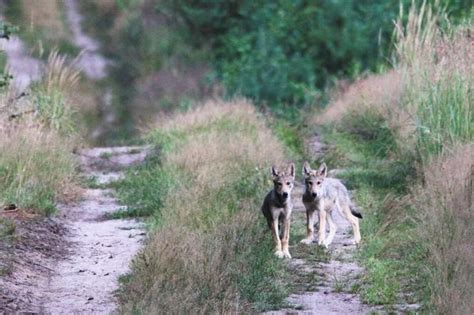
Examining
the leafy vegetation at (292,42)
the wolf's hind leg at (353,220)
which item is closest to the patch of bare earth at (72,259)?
the wolf's hind leg at (353,220)

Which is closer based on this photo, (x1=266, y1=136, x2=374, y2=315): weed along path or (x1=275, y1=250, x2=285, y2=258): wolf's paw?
(x1=266, y1=136, x2=374, y2=315): weed along path

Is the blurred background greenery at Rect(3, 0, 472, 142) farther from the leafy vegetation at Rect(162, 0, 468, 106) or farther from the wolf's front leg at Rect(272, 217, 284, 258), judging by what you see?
the wolf's front leg at Rect(272, 217, 284, 258)

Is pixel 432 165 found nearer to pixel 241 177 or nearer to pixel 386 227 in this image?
pixel 386 227

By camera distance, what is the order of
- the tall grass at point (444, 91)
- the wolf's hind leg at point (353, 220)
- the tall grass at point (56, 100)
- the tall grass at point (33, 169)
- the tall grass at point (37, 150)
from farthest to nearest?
1. the tall grass at point (56, 100)
2. the tall grass at point (444, 91)
3. the tall grass at point (37, 150)
4. the tall grass at point (33, 169)
5. the wolf's hind leg at point (353, 220)

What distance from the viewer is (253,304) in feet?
28.4

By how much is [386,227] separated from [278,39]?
18.9 m

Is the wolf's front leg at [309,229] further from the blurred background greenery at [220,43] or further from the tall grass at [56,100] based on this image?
the blurred background greenery at [220,43]

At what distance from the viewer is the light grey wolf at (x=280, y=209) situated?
35.3ft

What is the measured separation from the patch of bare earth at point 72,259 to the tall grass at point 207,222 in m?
0.35

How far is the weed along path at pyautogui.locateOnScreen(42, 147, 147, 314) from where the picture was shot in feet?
29.9

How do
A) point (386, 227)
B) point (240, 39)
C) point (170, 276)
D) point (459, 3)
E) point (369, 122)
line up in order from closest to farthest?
point (170, 276) → point (386, 227) → point (369, 122) → point (459, 3) → point (240, 39)

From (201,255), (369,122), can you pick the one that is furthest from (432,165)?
(369,122)

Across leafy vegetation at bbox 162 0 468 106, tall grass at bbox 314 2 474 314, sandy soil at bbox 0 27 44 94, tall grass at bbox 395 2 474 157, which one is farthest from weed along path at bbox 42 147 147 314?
leafy vegetation at bbox 162 0 468 106

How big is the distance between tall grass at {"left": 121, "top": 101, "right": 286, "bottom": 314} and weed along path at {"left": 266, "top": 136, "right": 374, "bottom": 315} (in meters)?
0.20
